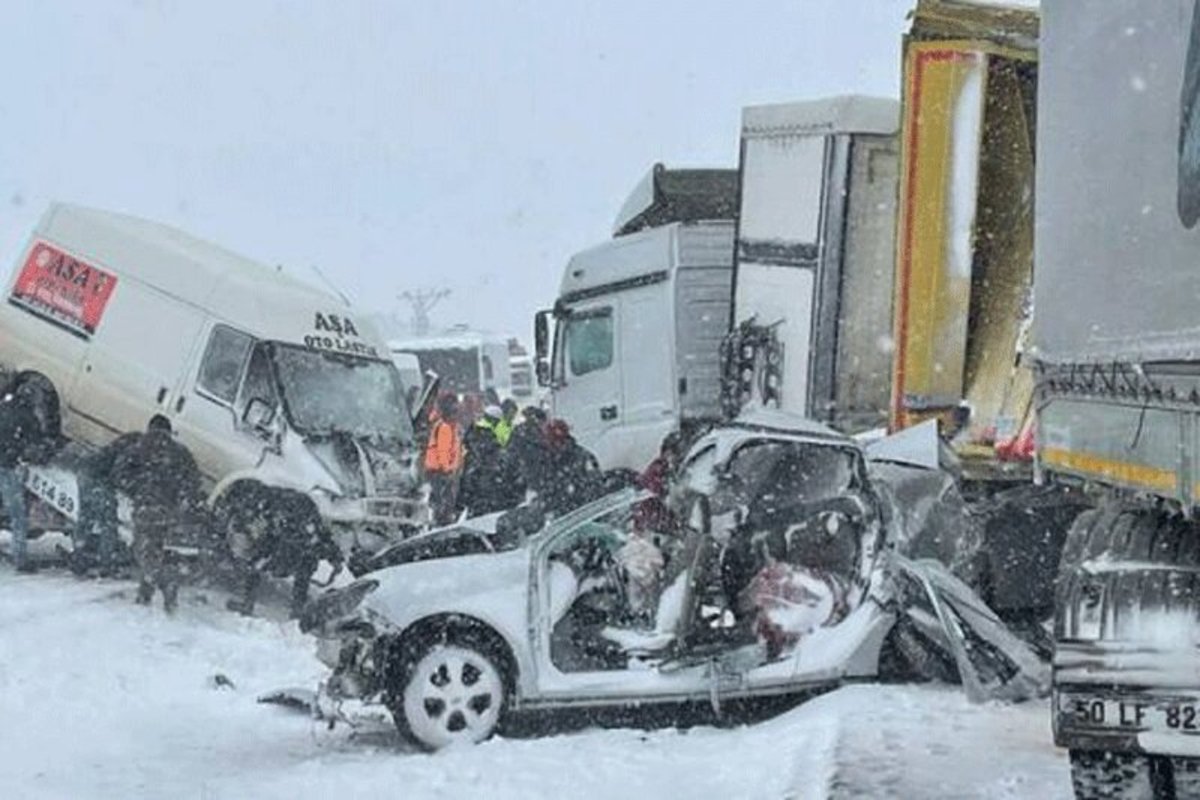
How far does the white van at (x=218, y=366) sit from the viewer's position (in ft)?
45.0

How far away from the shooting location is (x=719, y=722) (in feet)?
28.9

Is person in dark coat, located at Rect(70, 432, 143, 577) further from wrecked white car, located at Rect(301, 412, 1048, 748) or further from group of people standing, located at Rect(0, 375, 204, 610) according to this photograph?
wrecked white car, located at Rect(301, 412, 1048, 748)

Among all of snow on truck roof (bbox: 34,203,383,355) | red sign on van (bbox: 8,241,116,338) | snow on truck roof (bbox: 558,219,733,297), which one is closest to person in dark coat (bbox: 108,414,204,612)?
snow on truck roof (bbox: 34,203,383,355)

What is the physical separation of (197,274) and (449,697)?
709 centimetres

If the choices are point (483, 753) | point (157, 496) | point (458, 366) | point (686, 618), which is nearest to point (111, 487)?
point (157, 496)

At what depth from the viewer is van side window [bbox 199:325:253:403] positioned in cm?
1391

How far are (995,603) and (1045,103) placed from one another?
4.41 m

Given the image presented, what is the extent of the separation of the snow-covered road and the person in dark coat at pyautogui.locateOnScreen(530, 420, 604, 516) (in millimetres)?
2656

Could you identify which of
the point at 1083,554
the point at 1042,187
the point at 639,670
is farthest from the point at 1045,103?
the point at 639,670

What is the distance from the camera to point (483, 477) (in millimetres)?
14039

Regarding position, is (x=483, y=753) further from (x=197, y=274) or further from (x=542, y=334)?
(x=542, y=334)

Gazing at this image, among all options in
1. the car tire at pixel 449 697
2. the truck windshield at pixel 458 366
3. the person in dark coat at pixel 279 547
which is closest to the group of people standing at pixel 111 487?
the person in dark coat at pixel 279 547

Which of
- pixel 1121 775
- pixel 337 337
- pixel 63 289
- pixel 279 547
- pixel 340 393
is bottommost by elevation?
pixel 279 547

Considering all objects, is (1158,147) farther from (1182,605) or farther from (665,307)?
(665,307)
